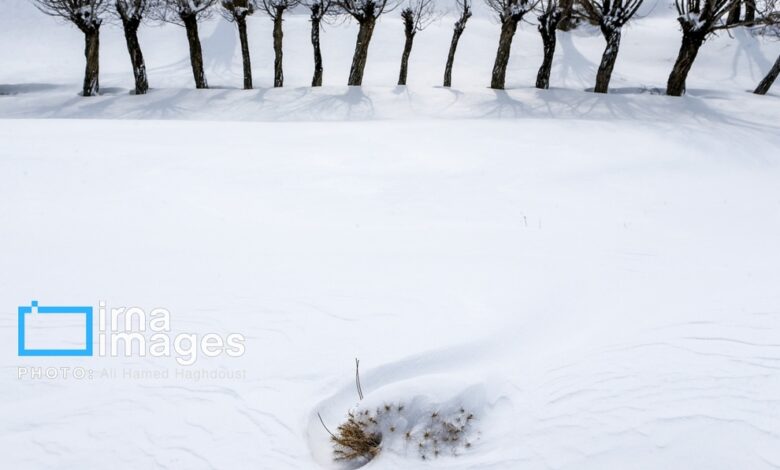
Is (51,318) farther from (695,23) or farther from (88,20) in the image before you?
(695,23)

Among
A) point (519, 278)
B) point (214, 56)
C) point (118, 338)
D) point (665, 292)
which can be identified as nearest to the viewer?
point (118, 338)

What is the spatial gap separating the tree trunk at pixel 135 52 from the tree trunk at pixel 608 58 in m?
14.8

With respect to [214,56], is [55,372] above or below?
below

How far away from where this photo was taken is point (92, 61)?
16797mm

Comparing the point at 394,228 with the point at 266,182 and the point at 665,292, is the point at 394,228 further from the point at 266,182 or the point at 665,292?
the point at 665,292

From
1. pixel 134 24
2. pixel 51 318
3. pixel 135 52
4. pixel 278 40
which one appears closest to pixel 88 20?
pixel 134 24

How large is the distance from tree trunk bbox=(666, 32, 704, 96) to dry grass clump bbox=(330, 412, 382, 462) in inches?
611

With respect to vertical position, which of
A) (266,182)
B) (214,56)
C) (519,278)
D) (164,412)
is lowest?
(164,412)

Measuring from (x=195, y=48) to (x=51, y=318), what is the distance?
14.9 metres

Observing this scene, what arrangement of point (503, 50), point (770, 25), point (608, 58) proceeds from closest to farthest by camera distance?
point (608, 58) < point (503, 50) < point (770, 25)

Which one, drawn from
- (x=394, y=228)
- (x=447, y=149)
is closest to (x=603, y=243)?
(x=394, y=228)

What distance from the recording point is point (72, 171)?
7.59m

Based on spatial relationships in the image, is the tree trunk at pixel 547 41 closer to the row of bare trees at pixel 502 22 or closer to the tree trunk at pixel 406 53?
the row of bare trees at pixel 502 22

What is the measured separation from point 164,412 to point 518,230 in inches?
181
